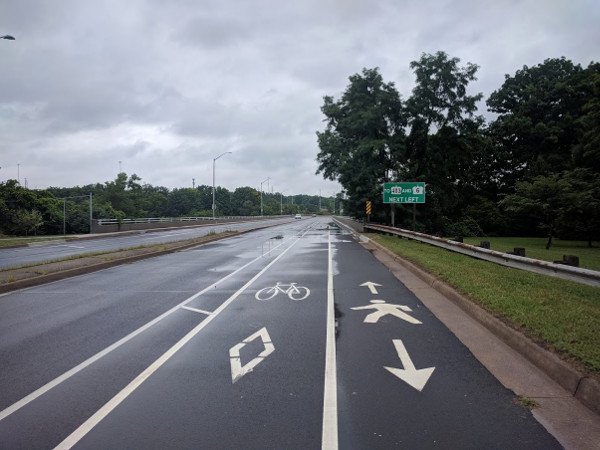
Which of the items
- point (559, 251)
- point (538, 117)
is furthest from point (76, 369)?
point (538, 117)

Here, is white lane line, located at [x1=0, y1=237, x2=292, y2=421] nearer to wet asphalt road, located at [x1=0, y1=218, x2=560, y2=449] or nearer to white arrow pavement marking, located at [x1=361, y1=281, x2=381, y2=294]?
wet asphalt road, located at [x1=0, y1=218, x2=560, y2=449]

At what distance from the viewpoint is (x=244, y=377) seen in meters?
4.54

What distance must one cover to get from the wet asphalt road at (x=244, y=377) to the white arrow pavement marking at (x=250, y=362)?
0.02 m

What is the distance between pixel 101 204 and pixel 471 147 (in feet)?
229

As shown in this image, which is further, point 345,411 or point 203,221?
point 203,221

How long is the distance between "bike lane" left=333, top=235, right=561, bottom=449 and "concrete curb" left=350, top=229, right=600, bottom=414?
0.61 meters

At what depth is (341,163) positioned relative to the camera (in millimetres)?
38844

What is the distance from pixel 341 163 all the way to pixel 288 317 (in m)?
32.9

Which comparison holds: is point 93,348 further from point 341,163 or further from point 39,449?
point 341,163

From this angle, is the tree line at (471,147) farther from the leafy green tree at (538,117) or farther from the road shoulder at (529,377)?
the road shoulder at (529,377)

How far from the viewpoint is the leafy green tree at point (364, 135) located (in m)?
35.7

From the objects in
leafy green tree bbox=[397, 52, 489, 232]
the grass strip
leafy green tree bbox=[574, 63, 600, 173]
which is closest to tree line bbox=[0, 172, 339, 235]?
leafy green tree bbox=[397, 52, 489, 232]

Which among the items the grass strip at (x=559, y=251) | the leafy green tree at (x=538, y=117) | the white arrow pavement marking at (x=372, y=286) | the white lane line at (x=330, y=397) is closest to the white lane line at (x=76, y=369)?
the white lane line at (x=330, y=397)

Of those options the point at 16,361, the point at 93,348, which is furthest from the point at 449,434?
the point at 16,361
